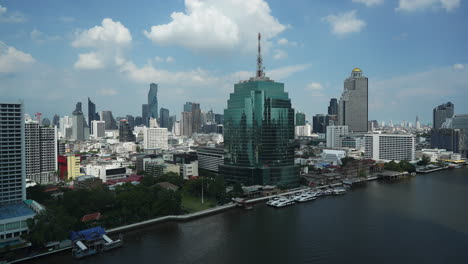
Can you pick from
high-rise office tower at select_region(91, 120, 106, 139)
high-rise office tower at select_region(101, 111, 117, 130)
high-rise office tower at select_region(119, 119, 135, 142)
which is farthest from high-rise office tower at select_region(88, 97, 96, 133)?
high-rise office tower at select_region(119, 119, 135, 142)

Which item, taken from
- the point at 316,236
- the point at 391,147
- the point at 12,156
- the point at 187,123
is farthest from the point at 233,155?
the point at 187,123

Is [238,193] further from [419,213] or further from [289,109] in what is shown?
[419,213]

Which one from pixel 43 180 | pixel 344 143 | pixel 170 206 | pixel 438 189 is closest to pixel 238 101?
pixel 170 206

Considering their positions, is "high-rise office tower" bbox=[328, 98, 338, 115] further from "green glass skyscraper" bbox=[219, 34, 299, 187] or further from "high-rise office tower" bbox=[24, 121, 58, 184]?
"high-rise office tower" bbox=[24, 121, 58, 184]

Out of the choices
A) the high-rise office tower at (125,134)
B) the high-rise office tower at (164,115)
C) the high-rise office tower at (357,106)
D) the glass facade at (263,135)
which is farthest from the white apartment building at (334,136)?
the high-rise office tower at (164,115)

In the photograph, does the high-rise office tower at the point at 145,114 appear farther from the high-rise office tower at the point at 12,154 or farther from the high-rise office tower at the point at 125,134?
the high-rise office tower at the point at 12,154

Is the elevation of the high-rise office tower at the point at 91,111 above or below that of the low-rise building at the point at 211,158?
above
